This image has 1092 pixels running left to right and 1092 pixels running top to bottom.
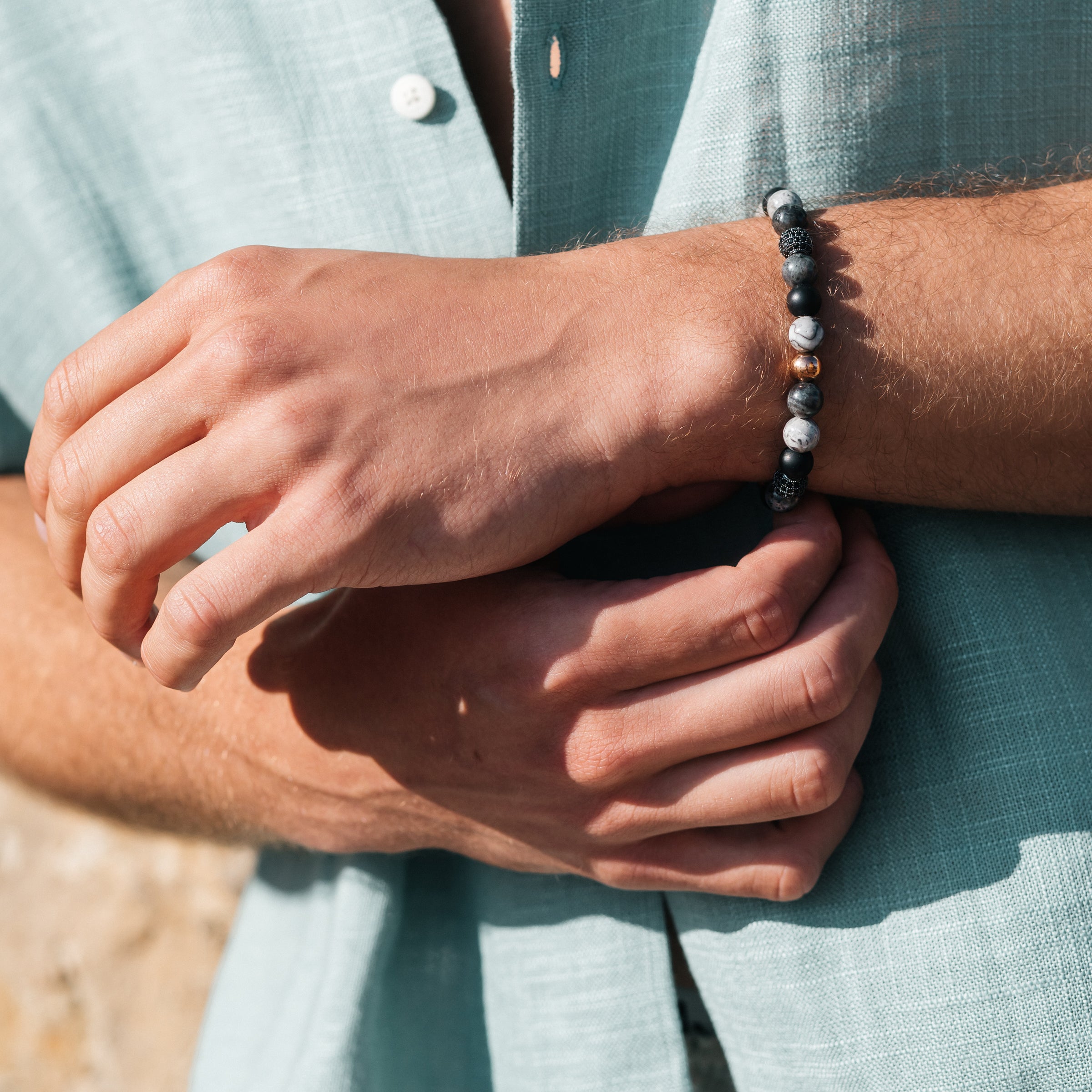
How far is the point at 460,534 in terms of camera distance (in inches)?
32.7

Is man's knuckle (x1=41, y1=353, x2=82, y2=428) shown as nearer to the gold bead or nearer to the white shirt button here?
the white shirt button

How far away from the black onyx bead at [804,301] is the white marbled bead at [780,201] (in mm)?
112

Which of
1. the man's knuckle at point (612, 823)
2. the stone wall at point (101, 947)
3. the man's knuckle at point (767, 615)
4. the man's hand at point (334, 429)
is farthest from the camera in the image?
the stone wall at point (101, 947)

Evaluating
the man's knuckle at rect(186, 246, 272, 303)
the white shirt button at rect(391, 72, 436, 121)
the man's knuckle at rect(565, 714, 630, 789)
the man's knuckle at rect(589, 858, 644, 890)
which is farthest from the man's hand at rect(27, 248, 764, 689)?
the man's knuckle at rect(589, 858, 644, 890)

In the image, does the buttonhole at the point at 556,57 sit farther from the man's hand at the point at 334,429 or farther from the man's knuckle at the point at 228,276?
the man's knuckle at the point at 228,276

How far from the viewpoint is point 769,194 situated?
3.22 ft

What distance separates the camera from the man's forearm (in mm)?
892

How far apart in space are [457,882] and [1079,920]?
2.83ft

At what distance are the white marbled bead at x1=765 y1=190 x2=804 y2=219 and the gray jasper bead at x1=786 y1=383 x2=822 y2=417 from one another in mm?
200

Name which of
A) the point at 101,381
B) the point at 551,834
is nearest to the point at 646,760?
the point at 551,834

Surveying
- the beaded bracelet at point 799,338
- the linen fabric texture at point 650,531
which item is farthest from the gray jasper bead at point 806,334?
the linen fabric texture at point 650,531

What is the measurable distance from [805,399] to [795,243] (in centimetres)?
16

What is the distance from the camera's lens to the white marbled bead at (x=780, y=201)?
3.03 ft

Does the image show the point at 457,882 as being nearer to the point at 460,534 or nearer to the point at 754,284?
the point at 460,534
